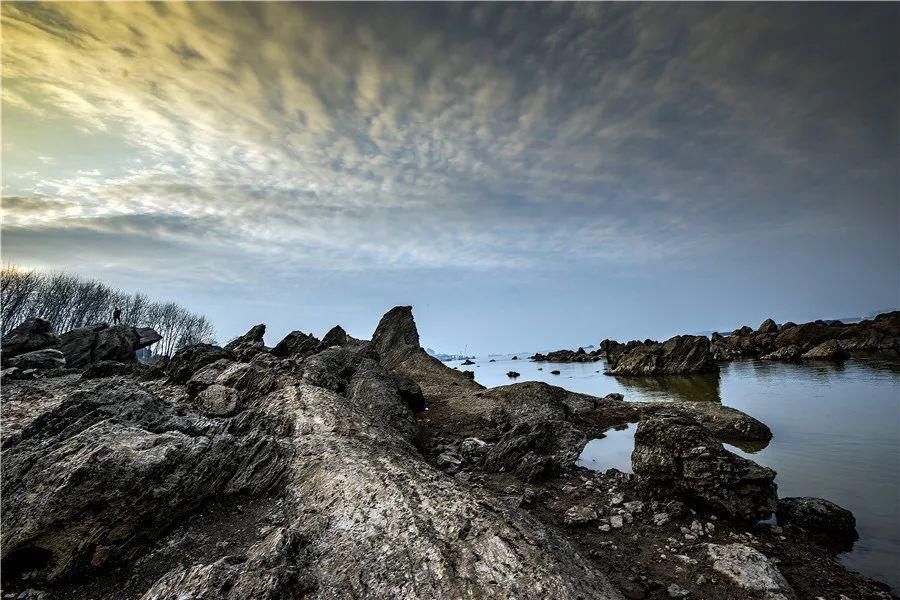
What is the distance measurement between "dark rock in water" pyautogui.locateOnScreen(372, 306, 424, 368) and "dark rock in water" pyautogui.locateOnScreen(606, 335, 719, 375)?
45265 millimetres

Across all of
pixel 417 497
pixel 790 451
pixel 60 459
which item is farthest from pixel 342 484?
pixel 790 451

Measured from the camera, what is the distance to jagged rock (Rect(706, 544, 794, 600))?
7883 mm

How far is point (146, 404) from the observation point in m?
12.1

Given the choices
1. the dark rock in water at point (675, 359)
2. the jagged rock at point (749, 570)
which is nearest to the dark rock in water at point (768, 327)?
the dark rock in water at point (675, 359)

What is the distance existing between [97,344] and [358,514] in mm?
54773

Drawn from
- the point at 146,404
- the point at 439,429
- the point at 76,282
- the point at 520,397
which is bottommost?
the point at 439,429

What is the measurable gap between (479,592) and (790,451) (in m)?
21.1

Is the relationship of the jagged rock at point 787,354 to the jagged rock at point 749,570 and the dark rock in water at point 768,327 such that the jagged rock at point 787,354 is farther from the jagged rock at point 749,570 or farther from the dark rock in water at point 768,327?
the jagged rock at point 749,570

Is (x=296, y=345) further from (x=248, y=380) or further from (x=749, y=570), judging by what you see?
(x=749, y=570)

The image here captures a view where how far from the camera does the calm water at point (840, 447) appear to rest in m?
10.8

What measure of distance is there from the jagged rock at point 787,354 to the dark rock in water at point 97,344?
107899mm

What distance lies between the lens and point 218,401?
58.0ft

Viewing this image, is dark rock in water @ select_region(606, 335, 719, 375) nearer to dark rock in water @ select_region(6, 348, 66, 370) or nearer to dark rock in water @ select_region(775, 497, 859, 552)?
dark rock in water @ select_region(775, 497, 859, 552)

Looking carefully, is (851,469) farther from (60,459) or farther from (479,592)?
(60,459)
